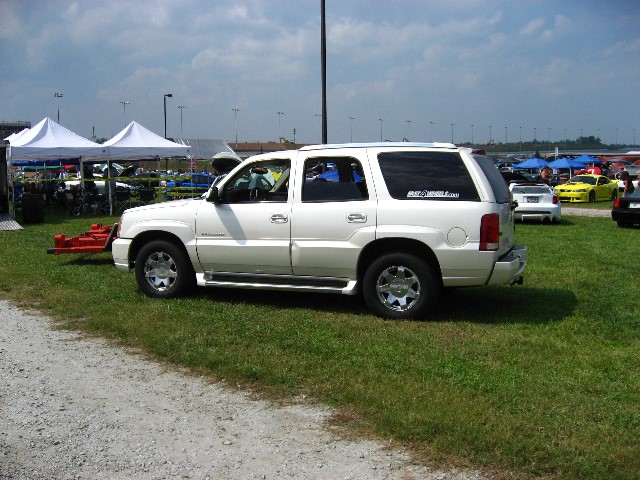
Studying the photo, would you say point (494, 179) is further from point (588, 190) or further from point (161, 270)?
point (588, 190)

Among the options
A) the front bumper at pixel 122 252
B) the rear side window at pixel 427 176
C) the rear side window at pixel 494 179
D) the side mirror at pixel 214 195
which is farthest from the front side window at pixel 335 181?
the front bumper at pixel 122 252

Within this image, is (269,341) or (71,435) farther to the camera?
(269,341)

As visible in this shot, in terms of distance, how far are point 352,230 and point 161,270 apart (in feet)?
8.69

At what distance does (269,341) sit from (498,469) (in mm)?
3127

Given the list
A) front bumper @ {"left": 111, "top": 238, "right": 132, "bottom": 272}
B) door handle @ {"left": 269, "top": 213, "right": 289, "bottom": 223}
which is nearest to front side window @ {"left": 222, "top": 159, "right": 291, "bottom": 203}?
door handle @ {"left": 269, "top": 213, "right": 289, "bottom": 223}

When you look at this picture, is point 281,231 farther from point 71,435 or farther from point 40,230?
point 40,230

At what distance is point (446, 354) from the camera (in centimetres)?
625

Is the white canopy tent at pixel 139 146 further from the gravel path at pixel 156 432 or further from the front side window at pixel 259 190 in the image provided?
the gravel path at pixel 156 432

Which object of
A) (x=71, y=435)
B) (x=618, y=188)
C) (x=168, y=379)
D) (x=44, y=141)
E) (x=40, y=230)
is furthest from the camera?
(x=618, y=188)

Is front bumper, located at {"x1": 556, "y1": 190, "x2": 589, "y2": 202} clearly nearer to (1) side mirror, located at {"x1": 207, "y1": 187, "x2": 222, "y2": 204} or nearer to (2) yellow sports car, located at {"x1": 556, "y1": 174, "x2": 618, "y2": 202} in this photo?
(2) yellow sports car, located at {"x1": 556, "y1": 174, "x2": 618, "y2": 202}

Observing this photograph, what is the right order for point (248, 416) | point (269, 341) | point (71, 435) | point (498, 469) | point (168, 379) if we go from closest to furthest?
point (498, 469) → point (71, 435) → point (248, 416) → point (168, 379) → point (269, 341)

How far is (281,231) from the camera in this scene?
8055 millimetres

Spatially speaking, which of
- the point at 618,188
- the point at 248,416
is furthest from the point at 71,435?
the point at 618,188

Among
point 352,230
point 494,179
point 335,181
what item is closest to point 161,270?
point 335,181
